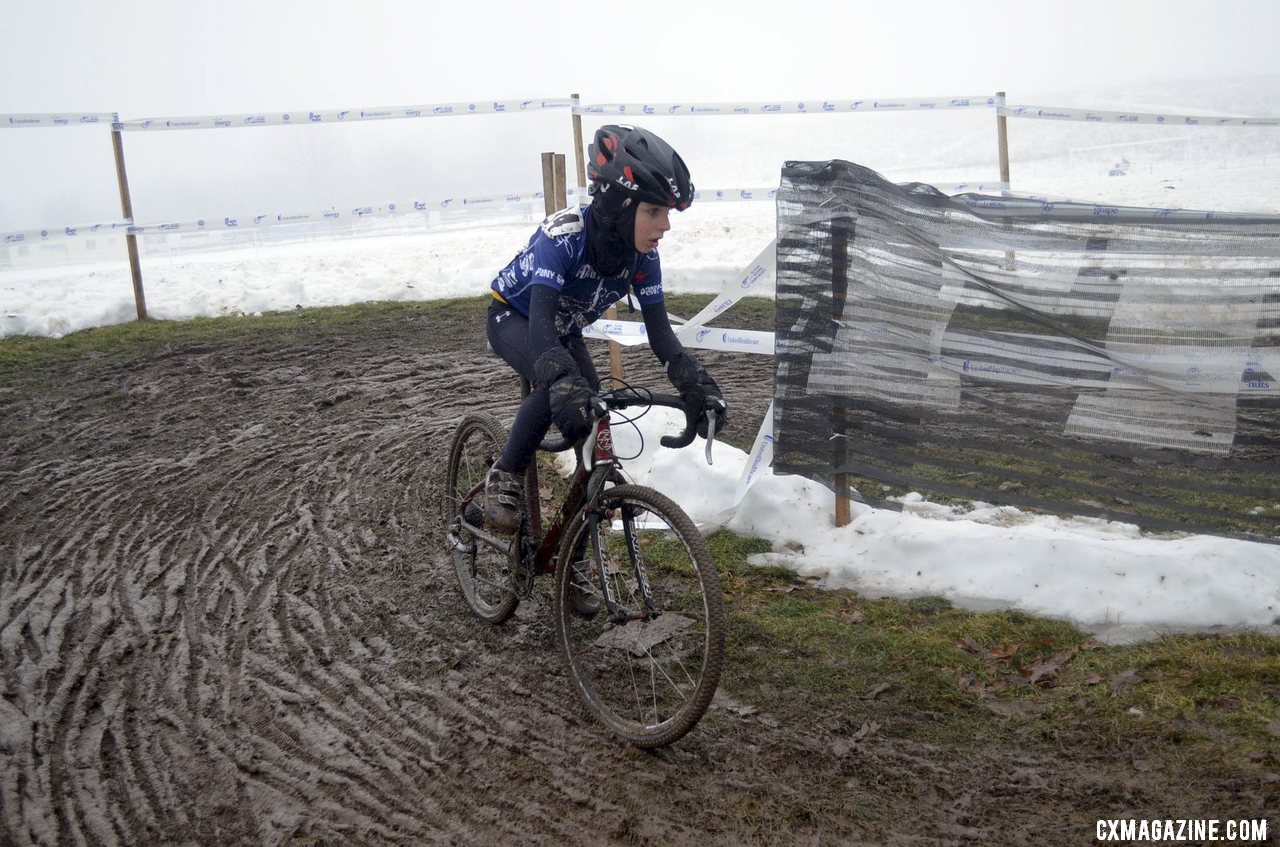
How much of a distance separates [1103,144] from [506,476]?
27.2m

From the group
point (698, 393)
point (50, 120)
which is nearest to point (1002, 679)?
point (698, 393)

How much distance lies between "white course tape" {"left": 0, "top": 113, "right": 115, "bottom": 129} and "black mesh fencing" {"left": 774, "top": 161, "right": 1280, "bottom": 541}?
10367 millimetres

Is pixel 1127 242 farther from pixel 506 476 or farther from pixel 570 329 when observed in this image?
pixel 506 476

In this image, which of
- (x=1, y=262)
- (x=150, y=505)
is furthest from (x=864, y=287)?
→ (x=1, y=262)

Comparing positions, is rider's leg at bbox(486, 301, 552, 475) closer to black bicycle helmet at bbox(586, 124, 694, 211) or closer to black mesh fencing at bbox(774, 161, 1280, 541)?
black bicycle helmet at bbox(586, 124, 694, 211)

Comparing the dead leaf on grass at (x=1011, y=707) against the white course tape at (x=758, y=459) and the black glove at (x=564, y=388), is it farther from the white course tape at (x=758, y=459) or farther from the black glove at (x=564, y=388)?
the white course tape at (x=758, y=459)

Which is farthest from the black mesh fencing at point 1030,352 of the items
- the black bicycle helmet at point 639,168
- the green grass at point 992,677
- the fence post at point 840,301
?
the black bicycle helmet at point 639,168

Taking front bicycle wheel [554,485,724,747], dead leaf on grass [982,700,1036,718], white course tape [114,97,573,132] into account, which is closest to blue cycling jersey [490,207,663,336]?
front bicycle wheel [554,485,724,747]

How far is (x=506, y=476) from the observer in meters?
4.51

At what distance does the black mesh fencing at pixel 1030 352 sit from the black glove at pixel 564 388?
216 cm

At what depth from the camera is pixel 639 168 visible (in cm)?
384

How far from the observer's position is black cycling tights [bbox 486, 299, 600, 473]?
4336mm

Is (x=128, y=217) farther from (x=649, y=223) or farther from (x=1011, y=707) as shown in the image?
(x=1011, y=707)

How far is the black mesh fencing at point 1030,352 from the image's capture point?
4.52 meters
